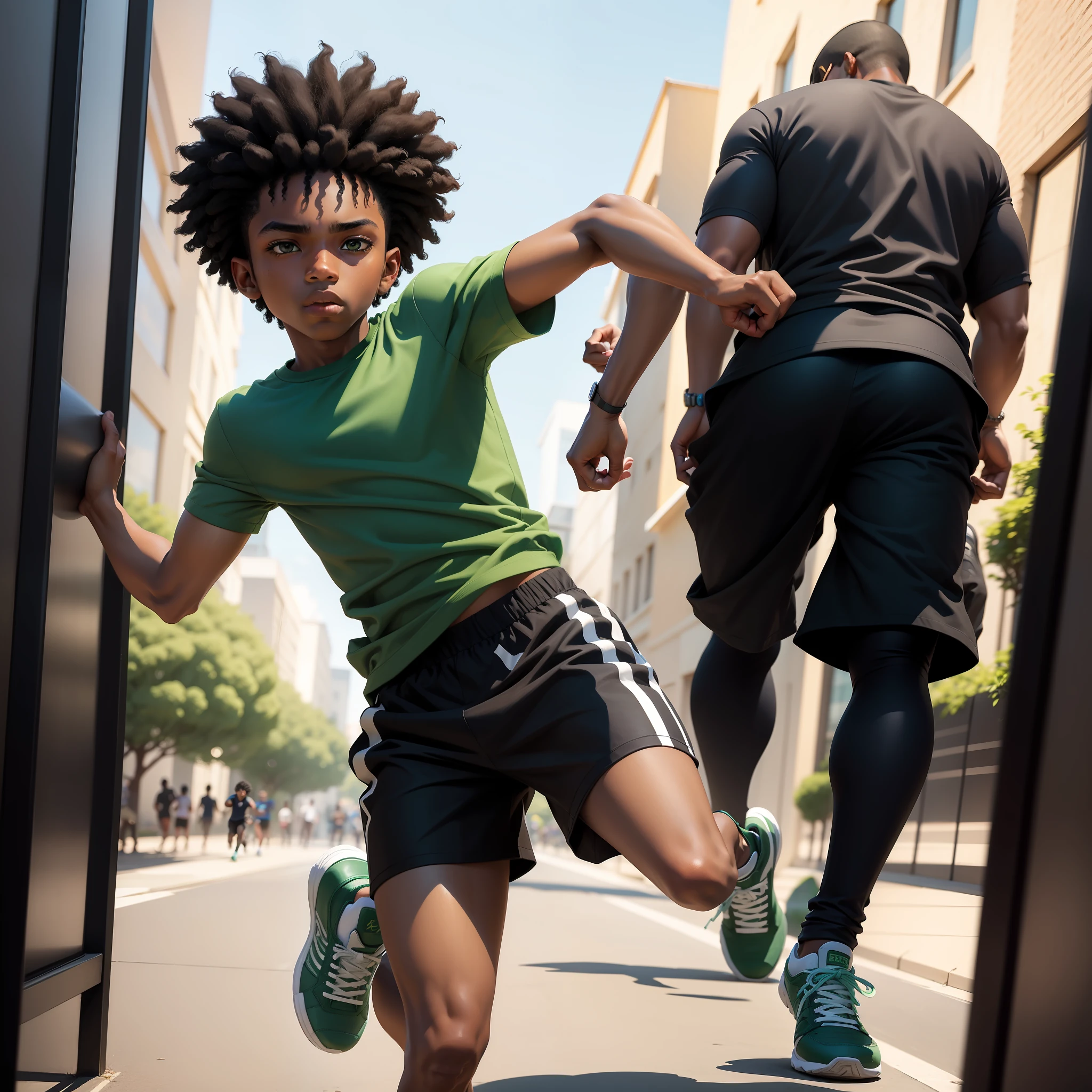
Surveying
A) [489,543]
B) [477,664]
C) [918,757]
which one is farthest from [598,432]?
[918,757]

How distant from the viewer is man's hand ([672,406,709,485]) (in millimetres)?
2340

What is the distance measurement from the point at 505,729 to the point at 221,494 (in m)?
0.73

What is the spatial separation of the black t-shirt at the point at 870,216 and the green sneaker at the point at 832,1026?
40.7 inches

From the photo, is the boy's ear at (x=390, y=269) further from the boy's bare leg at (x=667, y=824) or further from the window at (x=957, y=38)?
the window at (x=957, y=38)

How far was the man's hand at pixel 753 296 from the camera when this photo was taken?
192cm

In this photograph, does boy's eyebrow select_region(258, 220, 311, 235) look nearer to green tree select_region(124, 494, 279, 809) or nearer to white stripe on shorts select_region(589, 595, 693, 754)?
white stripe on shorts select_region(589, 595, 693, 754)

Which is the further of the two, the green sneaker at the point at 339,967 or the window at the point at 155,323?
the window at the point at 155,323

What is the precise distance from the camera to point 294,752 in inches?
2233

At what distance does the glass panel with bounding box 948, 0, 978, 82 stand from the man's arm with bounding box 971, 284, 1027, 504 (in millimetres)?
11361

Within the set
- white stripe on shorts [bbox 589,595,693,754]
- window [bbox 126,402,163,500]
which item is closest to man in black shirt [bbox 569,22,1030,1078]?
white stripe on shorts [bbox 589,595,693,754]

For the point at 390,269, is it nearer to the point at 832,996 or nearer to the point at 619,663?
the point at 619,663

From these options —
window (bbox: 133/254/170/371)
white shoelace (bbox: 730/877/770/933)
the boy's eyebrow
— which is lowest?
white shoelace (bbox: 730/877/770/933)

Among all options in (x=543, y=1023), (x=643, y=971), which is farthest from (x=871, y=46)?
(x=643, y=971)

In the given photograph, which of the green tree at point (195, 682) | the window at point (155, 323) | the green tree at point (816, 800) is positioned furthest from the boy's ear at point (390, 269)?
the window at point (155, 323)
